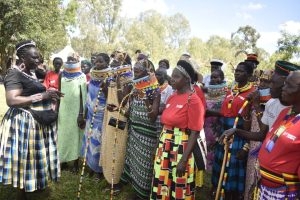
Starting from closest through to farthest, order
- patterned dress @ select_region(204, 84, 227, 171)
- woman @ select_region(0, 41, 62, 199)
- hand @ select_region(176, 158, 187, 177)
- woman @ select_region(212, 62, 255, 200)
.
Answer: hand @ select_region(176, 158, 187, 177)
woman @ select_region(0, 41, 62, 199)
woman @ select_region(212, 62, 255, 200)
patterned dress @ select_region(204, 84, 227, 171)

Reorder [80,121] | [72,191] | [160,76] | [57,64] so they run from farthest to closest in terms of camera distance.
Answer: [57,64] → [160,76] → [80,121] → [72,191]

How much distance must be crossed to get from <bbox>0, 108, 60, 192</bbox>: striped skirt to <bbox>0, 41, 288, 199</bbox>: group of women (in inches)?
0.5

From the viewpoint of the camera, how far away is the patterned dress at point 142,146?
4.52 metres

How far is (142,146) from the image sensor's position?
456cm

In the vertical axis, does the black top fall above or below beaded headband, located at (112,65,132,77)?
→ below

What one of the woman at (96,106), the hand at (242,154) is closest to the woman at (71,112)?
the woman at (96,106)

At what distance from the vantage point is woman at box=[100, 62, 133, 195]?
195 inches

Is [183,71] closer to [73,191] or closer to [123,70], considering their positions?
[123,70]

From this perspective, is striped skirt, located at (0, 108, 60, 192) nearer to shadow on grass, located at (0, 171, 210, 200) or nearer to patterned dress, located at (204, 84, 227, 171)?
shadow on grass, located at (0, 171, 210, 200)

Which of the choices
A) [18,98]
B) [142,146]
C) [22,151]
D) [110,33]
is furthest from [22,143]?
[110,33]

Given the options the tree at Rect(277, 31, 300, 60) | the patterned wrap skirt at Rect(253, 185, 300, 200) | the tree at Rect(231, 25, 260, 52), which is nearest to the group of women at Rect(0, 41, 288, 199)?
the patterned wrap skirt at Rect(253, 185, 300, 200)

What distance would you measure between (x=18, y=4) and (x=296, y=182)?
2316cm

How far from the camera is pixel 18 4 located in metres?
22.4

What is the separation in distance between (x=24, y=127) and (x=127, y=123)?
1.45m
